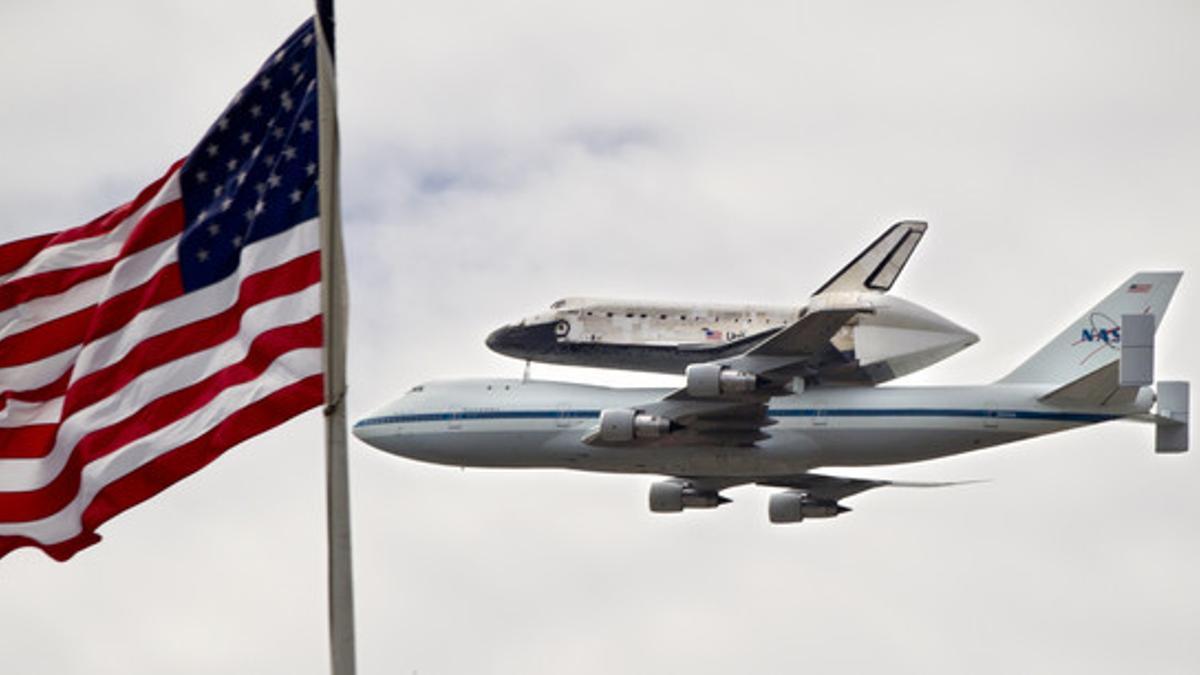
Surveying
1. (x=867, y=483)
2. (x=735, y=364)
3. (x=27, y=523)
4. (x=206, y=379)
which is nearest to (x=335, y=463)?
(x=206, y=379)

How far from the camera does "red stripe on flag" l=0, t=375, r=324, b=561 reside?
21531mm

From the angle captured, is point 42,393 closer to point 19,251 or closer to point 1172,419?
point 19,251

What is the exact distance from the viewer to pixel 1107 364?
7162cm

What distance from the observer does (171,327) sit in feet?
74.4

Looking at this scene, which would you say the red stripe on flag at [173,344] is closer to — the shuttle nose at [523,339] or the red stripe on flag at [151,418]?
the red stripe on flag at [151,418]

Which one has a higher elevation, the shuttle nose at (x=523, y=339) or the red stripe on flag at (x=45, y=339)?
the red stripe on flag at (x=45, y=339)

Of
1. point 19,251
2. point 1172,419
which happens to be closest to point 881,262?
point 1172,419

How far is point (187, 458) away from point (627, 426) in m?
49.4

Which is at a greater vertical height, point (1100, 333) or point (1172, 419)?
point (1100, 333)

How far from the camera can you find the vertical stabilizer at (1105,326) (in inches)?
2931

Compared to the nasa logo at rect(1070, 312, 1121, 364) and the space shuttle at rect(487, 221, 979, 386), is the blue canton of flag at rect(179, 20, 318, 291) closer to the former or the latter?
the space shuttle at rect(487, 221, 979, 386)

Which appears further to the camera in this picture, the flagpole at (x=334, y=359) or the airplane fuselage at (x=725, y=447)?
the airplane fuselage at (x=725, y=447)

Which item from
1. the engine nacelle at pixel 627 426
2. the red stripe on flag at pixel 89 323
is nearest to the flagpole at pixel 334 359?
the red stripe on flag at pixel 89 323

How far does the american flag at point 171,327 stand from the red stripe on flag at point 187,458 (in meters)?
0.01
